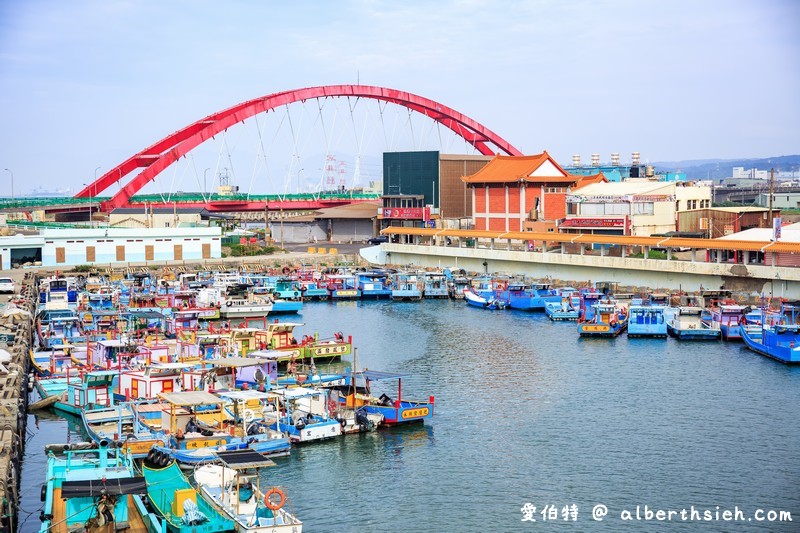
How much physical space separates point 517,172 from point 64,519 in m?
58.3

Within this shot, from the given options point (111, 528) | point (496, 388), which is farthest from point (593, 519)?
point (496, 388)

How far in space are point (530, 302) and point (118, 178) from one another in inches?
1924

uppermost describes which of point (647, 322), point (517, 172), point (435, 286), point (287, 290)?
point (517, 172)

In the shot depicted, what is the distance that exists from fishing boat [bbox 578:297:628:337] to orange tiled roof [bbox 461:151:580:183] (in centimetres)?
2493

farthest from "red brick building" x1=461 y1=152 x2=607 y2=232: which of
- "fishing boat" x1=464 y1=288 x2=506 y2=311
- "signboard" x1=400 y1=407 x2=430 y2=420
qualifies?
"signboard" x1=400 y1=407 x2=430 y2=420

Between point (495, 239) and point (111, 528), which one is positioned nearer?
point (111, 528)

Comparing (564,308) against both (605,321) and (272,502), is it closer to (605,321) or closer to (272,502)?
(605,321)

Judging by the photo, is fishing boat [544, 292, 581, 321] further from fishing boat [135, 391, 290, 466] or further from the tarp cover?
the tarp cover

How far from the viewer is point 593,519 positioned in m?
21.0

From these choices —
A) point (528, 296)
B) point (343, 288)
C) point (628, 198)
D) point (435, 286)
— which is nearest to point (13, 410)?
point (528, 296)

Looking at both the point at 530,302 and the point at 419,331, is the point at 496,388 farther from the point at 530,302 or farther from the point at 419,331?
the point at 530,302

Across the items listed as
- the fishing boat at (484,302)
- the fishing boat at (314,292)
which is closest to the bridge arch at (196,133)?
the fishing boat at (314,292)

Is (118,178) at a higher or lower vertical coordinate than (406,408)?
higher

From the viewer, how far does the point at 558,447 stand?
85.4 ft
